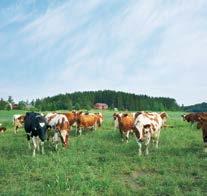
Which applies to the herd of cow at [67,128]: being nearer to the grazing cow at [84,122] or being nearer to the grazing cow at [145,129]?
the grazing cow at [145,129]

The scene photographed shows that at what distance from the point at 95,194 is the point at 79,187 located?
915 mm

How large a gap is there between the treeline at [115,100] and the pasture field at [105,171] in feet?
290

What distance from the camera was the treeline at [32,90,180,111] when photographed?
386 ft

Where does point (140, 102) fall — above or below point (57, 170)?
above

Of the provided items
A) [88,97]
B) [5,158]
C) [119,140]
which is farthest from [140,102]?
[5,158]

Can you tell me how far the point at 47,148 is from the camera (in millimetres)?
25812

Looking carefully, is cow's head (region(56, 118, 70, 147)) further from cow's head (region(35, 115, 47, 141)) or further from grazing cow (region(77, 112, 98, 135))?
grazing cow (region(77, 112, 98, 135))

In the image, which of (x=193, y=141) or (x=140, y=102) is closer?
(x=193, y=141)

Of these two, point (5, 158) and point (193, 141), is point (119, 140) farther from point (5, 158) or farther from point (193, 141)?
point (5, 158)

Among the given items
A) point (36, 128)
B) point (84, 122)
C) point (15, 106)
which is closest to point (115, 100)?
point (15, 106)

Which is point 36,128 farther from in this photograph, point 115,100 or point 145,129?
point 115,100

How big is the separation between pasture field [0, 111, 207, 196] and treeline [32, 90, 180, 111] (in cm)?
8839

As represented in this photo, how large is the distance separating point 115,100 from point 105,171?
357ft

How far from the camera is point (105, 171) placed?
17.9 metres
